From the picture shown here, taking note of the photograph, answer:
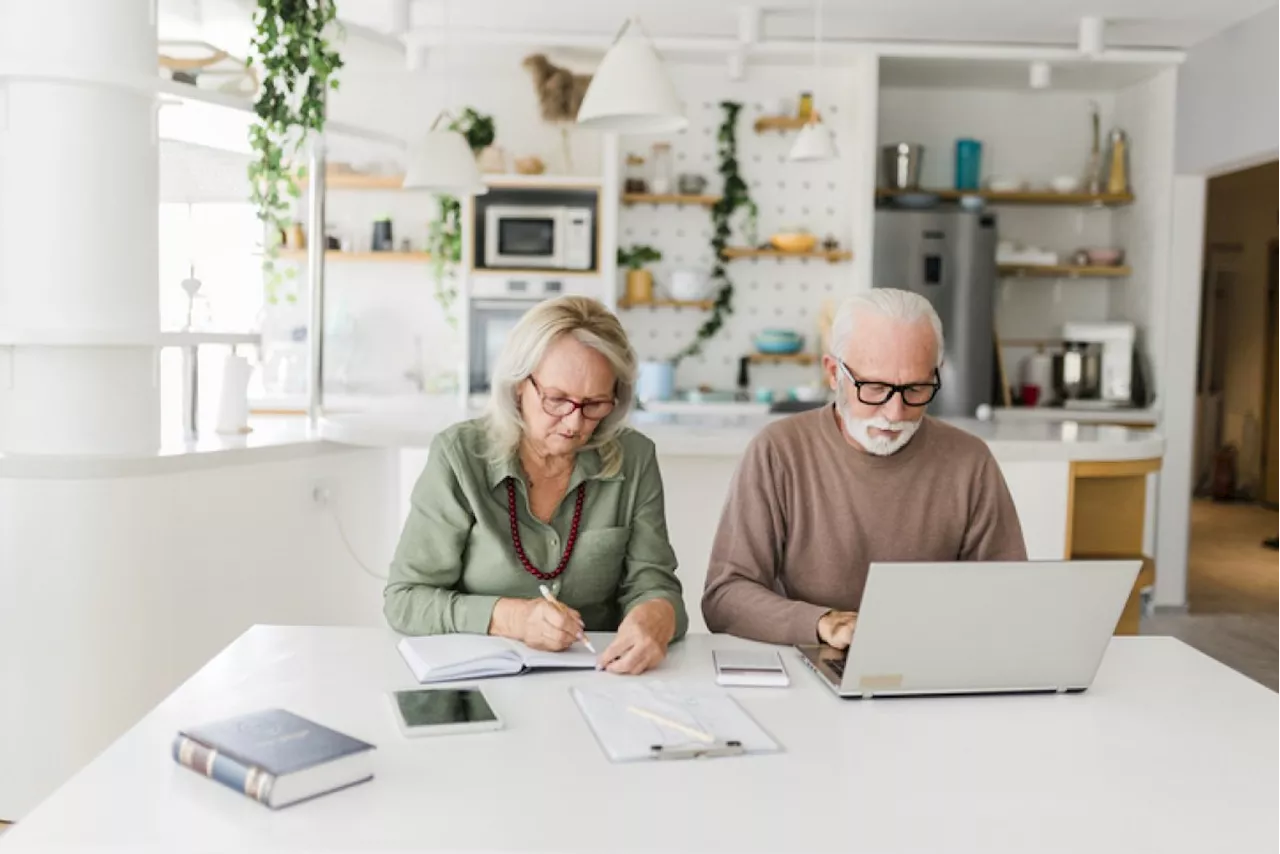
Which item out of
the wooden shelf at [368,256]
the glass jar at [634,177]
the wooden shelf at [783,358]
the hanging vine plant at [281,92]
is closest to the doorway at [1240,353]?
the wooden shelf at [783,358]

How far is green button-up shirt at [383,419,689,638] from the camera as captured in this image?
2.08 meters

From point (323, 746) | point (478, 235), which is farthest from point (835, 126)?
point (323, 746)

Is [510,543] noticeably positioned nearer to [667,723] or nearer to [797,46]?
[667,723]

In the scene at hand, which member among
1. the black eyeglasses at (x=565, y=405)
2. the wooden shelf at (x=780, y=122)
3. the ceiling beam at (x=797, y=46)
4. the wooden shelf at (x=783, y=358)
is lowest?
the wooden shelf at (x=783, y=358)

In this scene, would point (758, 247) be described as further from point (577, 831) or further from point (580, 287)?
point (577, 831)

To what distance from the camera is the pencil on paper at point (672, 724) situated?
1.49 metres

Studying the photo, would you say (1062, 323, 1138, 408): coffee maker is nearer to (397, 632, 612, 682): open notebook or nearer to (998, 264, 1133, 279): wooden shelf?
(998, 264, 1133, 279): wooden shelf

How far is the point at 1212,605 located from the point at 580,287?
11.6ft

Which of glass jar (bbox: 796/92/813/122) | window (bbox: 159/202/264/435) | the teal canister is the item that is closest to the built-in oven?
glass jar (bbox: 796/92/813/122)

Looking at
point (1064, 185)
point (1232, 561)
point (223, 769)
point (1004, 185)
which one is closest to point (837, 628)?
point (223, 769)

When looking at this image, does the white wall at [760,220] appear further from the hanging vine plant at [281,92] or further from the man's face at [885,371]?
the man's face at [885,371]

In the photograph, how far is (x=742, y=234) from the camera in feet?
21.3

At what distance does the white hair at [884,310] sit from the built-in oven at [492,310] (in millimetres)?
4211

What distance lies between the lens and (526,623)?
1.90m
